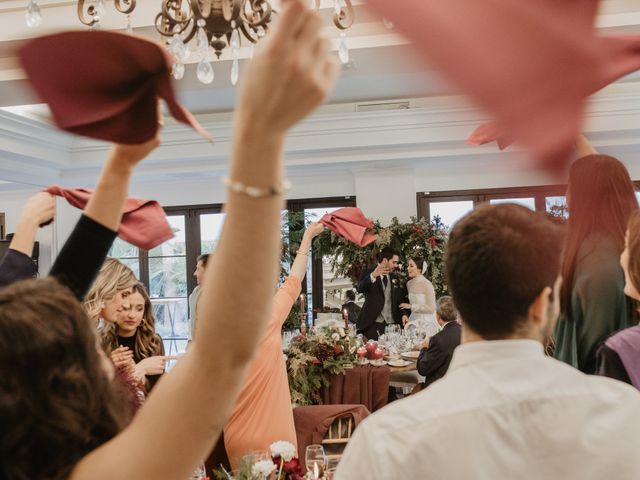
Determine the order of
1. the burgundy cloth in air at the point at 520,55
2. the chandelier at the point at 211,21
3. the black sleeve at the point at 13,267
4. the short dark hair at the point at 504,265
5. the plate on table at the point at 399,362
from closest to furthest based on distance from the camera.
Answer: the burgundy cloth in air at the point at 520,55
the short dark hair at the point at 504,265
the black sleeve at the point at 13,267
the chandelier at the point at 211,21
the plate on table at the point at 399,362

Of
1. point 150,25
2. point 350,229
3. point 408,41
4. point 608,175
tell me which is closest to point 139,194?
point 150,25

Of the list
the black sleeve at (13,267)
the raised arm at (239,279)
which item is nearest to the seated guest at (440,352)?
the black sleeve at (13,267)

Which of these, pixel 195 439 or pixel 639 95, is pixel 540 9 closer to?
pixel 195 439

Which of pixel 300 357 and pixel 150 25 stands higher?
pixel 150 25

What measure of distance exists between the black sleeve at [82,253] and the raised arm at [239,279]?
391 millimetres

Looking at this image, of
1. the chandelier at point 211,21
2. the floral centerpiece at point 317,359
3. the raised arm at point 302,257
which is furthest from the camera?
the floral centerpiece at point 317,359

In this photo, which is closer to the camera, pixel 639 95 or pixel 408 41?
pixel 408 41

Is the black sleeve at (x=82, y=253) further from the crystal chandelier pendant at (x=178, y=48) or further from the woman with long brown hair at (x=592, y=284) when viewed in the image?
the crystal chandelier pendant at (x=178, y=48)

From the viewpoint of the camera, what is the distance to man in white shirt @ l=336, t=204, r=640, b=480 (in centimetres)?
97

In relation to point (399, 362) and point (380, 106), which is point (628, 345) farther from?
point (380, 106)

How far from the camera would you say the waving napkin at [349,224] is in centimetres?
317

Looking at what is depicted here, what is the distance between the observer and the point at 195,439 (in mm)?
600

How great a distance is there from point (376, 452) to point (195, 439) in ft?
1.54

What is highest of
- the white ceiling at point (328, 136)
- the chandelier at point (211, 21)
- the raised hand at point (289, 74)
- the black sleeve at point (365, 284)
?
the white ceiling at point (328, 136)
